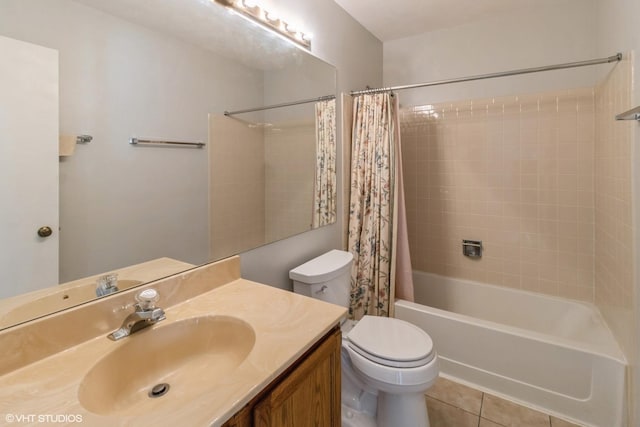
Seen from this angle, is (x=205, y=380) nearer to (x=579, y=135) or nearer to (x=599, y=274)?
(x=599, y=274)

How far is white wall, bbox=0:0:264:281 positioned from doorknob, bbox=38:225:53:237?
0.10ft

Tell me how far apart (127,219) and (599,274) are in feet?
8.86

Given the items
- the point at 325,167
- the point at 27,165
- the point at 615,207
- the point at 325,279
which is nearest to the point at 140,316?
the point at 27,165

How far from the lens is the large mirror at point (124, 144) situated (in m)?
0.80

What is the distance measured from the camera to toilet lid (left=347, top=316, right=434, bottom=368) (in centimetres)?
134

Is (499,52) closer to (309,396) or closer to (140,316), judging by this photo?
(309,396)

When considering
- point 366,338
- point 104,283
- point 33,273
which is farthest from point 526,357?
point 33,273

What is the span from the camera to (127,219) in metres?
1.02

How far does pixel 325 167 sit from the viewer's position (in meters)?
2.10

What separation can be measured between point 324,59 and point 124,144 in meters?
1.44

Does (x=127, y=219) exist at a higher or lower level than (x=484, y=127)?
lower

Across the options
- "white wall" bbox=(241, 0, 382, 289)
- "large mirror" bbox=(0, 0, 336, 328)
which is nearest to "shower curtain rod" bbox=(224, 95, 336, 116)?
"large mirror" bbox=(0, 0, 336, 328)

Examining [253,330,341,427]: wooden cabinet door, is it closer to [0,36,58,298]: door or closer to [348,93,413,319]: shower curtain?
[0,36,58,298]: door

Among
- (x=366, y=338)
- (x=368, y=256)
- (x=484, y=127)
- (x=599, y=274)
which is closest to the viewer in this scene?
(x=366, y=338)
